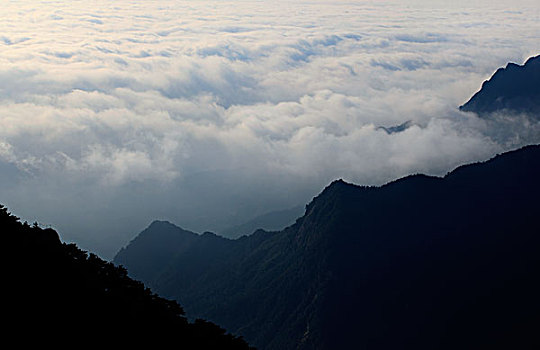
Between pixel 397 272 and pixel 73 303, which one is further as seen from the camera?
pixel 397 272

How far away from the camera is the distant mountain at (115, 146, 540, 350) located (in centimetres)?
9956

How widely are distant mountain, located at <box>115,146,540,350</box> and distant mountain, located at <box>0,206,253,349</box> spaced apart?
62.7 m

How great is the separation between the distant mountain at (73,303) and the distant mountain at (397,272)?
206ft

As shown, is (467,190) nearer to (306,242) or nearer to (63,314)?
(306,242)

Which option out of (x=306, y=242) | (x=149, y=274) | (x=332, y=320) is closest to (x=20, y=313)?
(x=332, y=320)

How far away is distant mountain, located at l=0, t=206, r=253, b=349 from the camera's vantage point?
32.3 m

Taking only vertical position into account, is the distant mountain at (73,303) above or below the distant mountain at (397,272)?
above

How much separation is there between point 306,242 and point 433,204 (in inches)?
1291

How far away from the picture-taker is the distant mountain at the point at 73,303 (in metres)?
32.3

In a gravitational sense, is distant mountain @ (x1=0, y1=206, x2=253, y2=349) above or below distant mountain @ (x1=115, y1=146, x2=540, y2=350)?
above

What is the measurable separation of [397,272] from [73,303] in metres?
87.3

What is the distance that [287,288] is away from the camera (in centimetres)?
12512

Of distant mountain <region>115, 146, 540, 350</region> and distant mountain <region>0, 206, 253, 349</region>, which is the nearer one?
distant mountain <region>0, 206, 253, 349</region>

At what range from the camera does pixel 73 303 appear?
36.4 m
